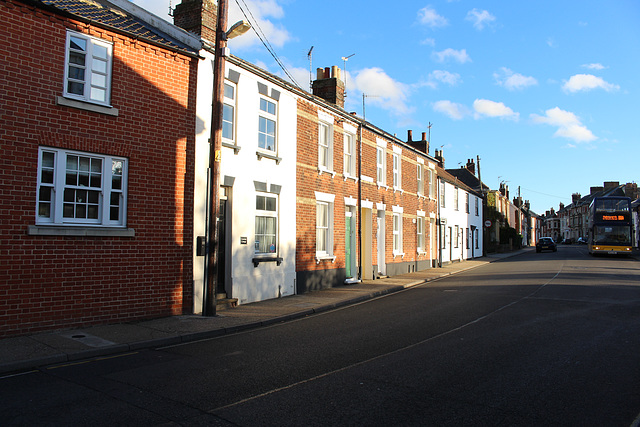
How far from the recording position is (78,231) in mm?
9172

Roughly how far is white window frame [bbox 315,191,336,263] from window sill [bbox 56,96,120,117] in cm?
829

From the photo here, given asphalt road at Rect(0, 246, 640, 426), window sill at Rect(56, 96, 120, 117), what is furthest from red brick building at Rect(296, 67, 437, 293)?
window sill at Rect(56, 96, 120, 117)

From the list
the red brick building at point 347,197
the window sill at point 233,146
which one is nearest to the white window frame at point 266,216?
the red brick building at point 347,197

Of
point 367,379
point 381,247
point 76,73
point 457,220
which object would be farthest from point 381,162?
point 367,379

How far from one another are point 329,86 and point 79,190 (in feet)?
40.2

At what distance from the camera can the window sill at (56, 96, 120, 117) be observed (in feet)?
29.6

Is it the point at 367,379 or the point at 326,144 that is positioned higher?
the point at 326,144

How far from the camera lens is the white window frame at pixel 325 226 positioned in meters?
16.9

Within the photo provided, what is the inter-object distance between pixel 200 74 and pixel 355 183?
9036mm

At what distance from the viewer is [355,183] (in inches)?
752

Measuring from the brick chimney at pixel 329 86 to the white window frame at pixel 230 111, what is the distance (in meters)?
7.14

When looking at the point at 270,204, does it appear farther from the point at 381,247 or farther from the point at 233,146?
the point at 381,247

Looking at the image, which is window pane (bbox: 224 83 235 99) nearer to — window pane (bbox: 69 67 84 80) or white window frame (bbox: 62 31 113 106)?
white window frame (bbox: 62 31 113 106)

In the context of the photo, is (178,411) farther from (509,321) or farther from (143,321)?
(509,321)
